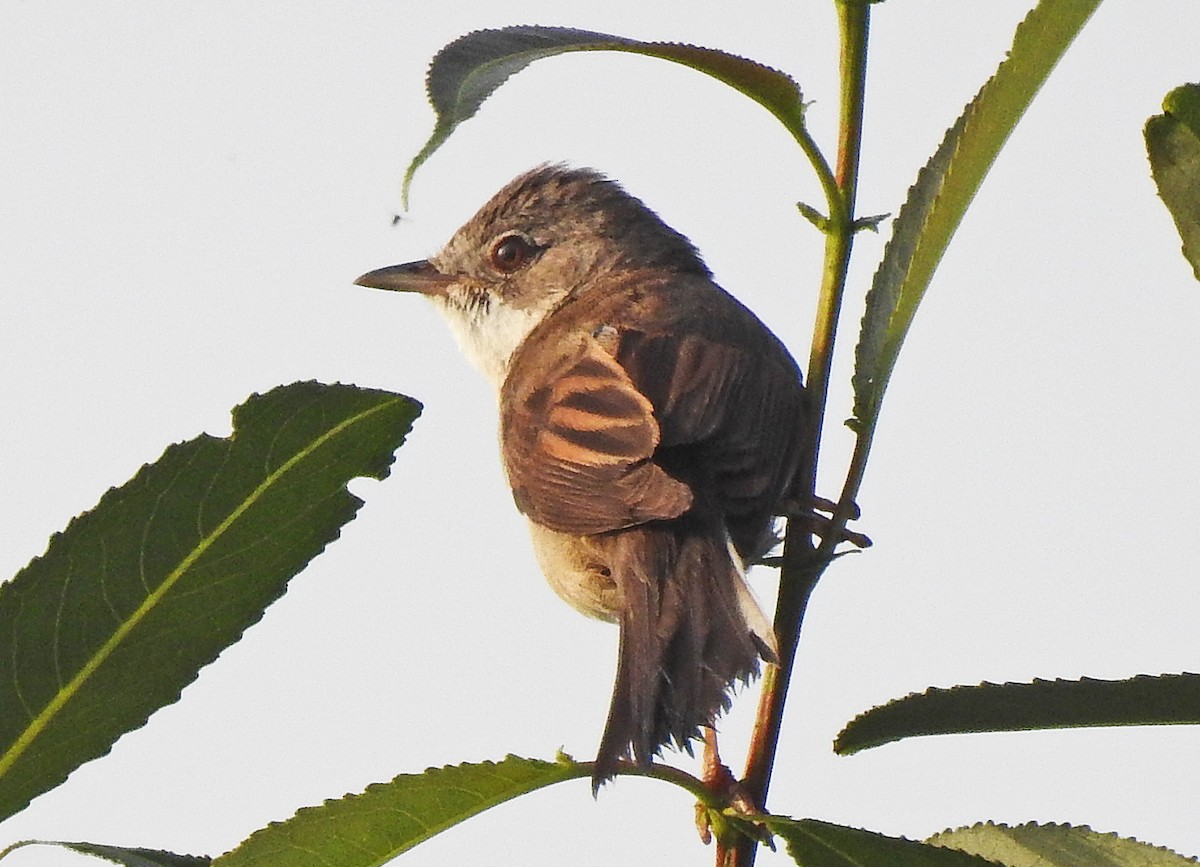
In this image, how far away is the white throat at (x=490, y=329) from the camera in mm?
5184

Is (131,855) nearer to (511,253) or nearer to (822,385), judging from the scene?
(822,385)

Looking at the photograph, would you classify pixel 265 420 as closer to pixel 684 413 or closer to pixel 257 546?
pixel 257 546

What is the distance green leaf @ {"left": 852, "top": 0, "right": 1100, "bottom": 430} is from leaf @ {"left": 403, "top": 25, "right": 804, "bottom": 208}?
246 mm

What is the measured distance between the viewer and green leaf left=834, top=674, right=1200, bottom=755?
2.09 m

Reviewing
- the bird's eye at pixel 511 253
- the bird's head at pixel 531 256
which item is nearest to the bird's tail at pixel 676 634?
the bird's head at pixel 531 256

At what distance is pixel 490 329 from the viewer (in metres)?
5.38

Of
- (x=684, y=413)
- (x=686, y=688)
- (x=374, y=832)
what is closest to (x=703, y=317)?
(x=684, y=413)

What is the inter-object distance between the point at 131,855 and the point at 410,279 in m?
3.68

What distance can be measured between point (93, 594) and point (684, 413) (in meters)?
1.65

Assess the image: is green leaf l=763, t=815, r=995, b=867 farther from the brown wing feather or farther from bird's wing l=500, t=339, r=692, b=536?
the brown wing feather

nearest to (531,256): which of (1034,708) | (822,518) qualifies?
(822,518)

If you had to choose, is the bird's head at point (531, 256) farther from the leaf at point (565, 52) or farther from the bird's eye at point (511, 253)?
the leaf at point (565, 52)

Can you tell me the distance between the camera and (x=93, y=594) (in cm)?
206

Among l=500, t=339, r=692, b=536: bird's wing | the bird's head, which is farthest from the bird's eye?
l=500, t=339, r=692, b=536: bird's wing
